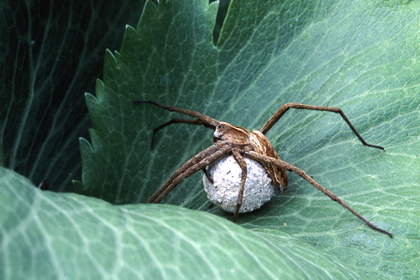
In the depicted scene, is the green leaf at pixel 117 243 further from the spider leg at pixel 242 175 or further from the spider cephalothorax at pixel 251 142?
the spider cephalothorax at pixel 251 142

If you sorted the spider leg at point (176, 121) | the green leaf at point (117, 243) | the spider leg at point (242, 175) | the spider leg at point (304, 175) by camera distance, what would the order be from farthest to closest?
1. the spider leg at point (176, 121)
2. the spider leg at point (242, 175)
3. the spider leg at point (304, 175)
4. the green leaf at point (117, 243)

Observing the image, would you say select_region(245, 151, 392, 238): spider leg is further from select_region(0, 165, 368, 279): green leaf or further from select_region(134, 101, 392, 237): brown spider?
select_region(0, 165, 368, 279): green leaf

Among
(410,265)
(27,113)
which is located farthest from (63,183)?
(410,265)

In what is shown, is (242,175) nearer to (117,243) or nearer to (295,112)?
(295,112)

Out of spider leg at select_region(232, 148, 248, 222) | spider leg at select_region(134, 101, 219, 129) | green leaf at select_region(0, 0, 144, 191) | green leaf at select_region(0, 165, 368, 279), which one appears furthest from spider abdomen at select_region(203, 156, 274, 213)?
green leaf at select_region(0, 0, 144, 191)

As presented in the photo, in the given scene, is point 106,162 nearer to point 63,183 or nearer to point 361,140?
point 63,183

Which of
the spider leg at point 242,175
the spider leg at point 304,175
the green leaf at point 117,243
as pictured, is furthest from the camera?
the spider leg at point 242,175

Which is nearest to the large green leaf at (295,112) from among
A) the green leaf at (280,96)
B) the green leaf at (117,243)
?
the green leaf at (280,96)
